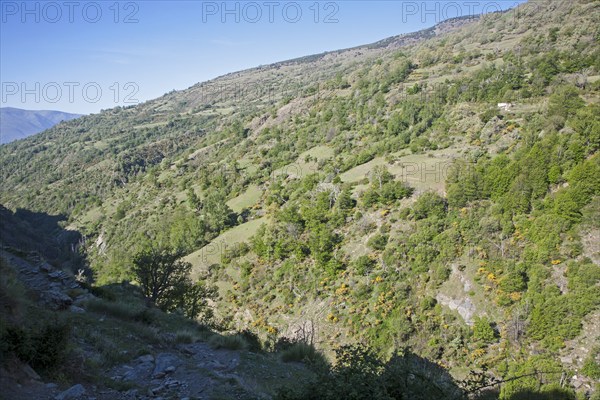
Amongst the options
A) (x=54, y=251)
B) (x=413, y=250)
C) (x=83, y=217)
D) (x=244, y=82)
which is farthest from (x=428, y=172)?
(x=244, y=82)

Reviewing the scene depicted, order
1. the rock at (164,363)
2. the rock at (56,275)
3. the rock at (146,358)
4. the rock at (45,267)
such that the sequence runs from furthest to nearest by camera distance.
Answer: the rock at (45,267) < the rock at (56,275) < the rock at (146,358) < the rock at (164,363)

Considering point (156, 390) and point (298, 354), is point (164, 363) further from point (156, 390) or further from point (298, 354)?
point (298, 354)

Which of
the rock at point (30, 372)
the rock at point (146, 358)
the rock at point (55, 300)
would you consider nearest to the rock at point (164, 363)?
the rock at point (146, 358)

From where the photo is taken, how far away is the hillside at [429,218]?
66.5ft

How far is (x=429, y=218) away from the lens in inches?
1153

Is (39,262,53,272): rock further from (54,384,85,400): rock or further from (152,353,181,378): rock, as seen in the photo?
(54,384,85,400): rock

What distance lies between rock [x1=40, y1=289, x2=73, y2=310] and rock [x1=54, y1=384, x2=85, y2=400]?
4.27m

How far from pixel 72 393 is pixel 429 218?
28.3 m

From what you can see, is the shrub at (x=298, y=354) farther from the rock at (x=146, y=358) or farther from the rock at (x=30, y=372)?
the rock at (x=30, y=372)

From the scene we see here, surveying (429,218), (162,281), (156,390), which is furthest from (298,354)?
(429,218)

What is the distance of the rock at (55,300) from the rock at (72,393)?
4.27m

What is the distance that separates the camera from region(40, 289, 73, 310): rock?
27.0ft

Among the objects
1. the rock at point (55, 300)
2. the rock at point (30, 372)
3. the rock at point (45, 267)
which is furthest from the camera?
the rock at point (45, 267)

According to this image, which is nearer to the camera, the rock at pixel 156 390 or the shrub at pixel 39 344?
the shrub at pixel 39 344
